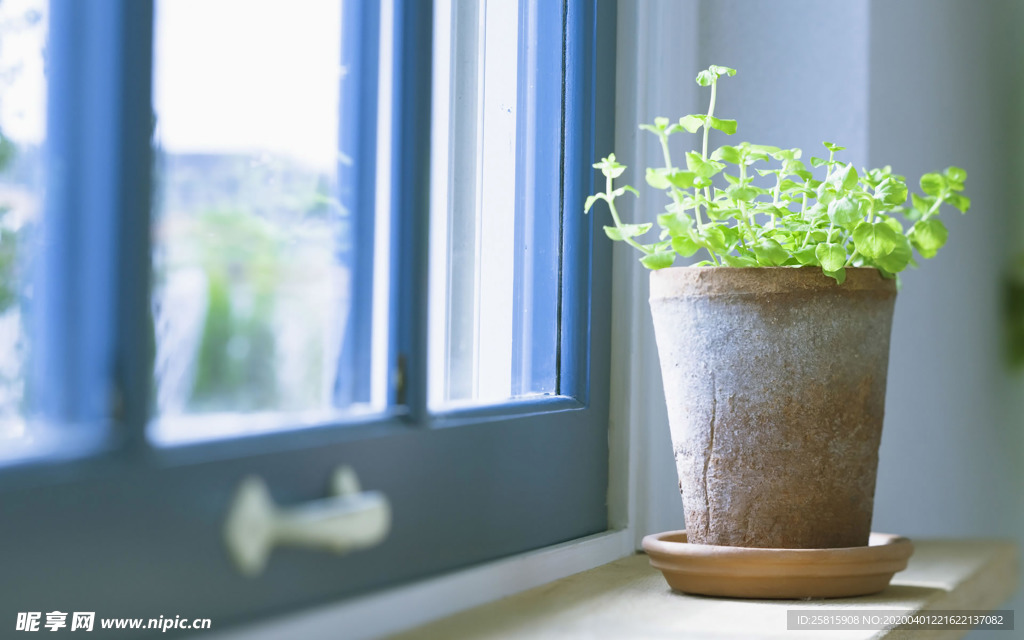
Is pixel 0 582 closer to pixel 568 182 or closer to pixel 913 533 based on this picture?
pixel 568 182

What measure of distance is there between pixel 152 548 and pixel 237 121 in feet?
0.93

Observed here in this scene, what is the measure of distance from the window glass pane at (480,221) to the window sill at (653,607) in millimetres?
195

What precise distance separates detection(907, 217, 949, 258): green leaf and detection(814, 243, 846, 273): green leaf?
5.9 inches

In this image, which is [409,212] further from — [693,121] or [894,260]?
[894,260]

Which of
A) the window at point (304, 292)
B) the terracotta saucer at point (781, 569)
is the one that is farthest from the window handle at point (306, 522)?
the terracotta saucer at point (781, 569)

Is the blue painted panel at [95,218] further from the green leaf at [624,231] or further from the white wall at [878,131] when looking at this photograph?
the white wall at [878,131]

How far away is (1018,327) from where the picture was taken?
2.13 metres

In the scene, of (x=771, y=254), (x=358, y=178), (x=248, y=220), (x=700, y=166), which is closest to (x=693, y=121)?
(x=700, y=166)

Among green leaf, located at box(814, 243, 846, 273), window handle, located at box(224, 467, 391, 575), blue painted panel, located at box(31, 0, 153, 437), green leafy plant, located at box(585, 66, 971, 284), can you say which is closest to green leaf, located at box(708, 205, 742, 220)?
A: green leafy plant, located at box(585, 66, 971, 284)

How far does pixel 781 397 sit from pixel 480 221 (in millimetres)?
328

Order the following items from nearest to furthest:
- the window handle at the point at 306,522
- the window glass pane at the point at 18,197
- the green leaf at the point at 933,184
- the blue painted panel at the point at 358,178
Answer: the window glass pane at the point at 18,197 < the window handle at the point at 306,522 < the blue painted panel at the point at 358,178 < the green leaf at the point at 933,184

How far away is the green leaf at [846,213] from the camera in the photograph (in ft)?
2.92

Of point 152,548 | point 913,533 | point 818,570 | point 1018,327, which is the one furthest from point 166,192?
point 1018,327

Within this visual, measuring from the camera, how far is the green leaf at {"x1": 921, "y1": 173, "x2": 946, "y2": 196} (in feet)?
3.28
